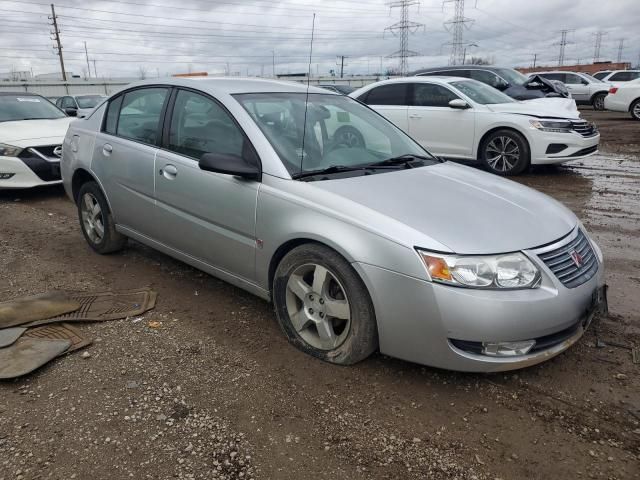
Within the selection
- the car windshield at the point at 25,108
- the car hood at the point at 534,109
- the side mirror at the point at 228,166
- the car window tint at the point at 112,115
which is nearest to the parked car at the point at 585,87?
the car hood at the point at 534,109

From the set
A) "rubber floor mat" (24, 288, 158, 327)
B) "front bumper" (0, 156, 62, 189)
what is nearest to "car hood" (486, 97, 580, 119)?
"rubber floor mat" (24, 288, 158, 327)

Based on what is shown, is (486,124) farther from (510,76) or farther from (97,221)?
(97,221)

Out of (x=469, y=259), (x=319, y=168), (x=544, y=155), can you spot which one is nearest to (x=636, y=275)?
(x=469, y=259)

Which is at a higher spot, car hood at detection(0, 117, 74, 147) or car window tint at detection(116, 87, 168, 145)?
car window tint at detection(116, 87, 168, 145)

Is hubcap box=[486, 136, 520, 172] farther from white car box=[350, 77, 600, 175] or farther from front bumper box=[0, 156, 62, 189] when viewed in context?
front bumper box=[0, 156, 62, 189]

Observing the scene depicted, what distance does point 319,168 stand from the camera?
3.36 m

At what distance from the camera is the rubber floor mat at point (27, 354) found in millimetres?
2979

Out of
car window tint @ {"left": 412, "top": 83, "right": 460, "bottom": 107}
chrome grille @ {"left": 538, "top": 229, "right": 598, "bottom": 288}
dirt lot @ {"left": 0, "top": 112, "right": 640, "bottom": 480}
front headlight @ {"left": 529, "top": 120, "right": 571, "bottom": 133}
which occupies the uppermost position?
car window tint @ {"left": 412, "top": 83, "right": 460, "bottom": 107}

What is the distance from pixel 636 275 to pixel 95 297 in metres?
4.38

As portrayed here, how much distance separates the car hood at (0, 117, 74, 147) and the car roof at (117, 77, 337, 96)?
4.20 meters

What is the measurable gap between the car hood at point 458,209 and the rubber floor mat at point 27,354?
6.23ft

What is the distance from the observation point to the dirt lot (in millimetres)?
2298

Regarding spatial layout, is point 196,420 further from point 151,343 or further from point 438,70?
point 438,70

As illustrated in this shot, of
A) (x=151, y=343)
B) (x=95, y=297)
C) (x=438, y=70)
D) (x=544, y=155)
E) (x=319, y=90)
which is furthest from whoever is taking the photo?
(x=438, y=70)
